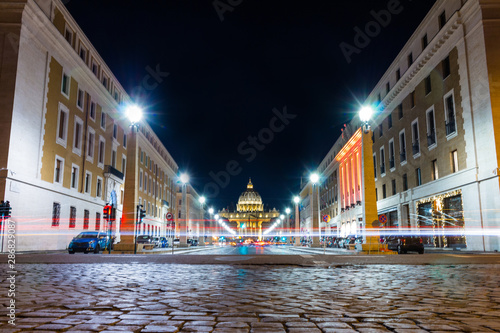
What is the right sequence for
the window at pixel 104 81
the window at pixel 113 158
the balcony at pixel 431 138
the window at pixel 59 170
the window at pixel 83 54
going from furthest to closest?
the window at pixel 113 158 < the window at pixel 104 81 < the window at pixel 83 54 < the balcony at pixel 431 138 < the window at pixel 59 170

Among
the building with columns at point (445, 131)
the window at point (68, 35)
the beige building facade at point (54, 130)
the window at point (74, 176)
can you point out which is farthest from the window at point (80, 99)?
the building with columns at point (445, 131)

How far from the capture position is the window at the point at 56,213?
95.5 ft

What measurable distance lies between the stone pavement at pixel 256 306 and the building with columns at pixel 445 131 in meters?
16.3

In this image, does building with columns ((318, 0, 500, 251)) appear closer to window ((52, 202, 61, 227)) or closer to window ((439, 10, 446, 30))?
window ((439, 10, 446, 30))

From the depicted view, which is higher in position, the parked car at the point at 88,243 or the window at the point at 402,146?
the window at the point at 402,146

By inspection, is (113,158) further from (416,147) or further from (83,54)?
(416,147)

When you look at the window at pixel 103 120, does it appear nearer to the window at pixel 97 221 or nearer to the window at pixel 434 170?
the window at pixel 97 221

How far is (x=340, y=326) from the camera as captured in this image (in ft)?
12.5

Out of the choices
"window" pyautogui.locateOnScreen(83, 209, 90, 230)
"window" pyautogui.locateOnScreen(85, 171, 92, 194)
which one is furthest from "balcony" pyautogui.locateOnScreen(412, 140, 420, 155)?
"window" pyautogui.locateOnScreen(83, 209, 90, 230)

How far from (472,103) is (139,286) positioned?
24.0 metres

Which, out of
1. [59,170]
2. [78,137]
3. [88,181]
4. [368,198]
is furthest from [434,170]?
[88,181]

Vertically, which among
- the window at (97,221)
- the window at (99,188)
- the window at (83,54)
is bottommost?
the window at (97,221)

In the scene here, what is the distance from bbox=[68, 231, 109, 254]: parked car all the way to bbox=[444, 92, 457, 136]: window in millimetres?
24107

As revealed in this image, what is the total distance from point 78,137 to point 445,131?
1094 inches
